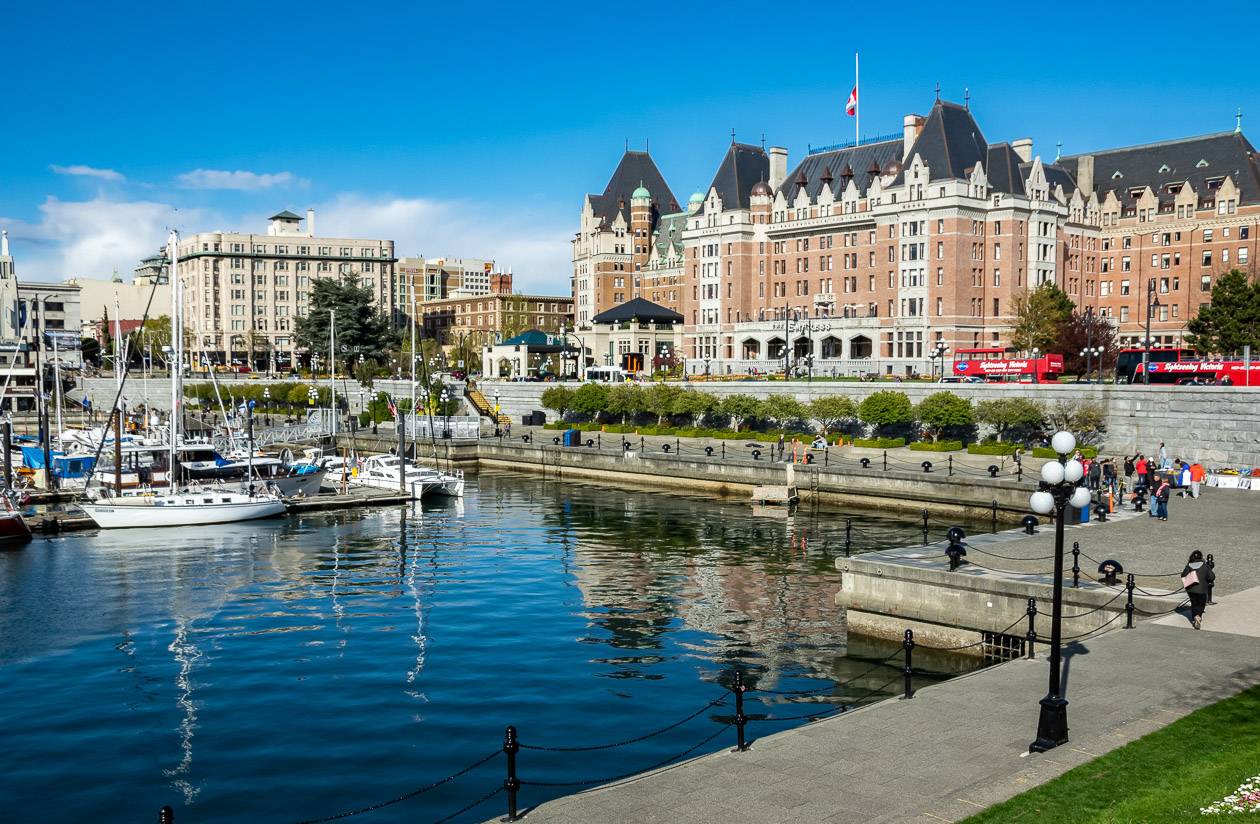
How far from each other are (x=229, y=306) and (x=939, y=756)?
178 m

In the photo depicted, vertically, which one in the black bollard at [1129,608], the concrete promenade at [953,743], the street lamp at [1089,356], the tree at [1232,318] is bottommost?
the concrete promenade at [953,743]

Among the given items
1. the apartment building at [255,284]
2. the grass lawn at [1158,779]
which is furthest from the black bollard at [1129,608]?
the apartment building at [255,284]

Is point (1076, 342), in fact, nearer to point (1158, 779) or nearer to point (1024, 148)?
point (1024, 148)

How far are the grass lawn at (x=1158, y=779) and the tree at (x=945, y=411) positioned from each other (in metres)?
51.2

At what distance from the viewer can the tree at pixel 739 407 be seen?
253ft

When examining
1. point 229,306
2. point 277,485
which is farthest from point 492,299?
point 277,485

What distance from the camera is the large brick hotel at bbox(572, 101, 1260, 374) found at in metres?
99.9

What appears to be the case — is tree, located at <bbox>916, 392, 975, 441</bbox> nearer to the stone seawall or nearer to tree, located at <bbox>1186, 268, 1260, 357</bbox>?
the stone seawall

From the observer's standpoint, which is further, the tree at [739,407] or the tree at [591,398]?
the tree at [591,398]

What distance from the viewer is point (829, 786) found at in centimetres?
1391

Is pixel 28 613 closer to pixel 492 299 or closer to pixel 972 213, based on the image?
pixel 972 213

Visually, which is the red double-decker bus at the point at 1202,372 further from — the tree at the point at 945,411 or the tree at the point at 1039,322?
the tree at the point at 1039,322

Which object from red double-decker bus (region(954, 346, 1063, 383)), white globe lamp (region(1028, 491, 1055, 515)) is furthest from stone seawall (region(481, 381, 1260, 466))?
white globe lamp (region(1028, 491, 1055, 515))

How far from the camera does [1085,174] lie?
→ 382 feet
